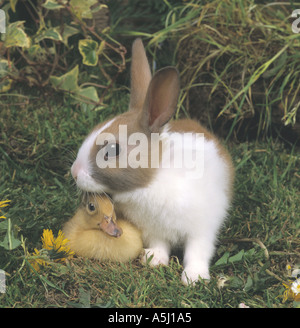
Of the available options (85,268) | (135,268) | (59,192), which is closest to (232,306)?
(135,268)

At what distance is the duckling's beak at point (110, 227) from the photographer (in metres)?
2.71

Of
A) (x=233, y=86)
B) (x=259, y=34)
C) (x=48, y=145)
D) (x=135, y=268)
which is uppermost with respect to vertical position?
(x=259, y=34)

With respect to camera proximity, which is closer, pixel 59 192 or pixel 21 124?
pixel 59 192

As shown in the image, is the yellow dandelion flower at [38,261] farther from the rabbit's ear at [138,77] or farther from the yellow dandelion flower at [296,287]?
the yellow dandelion flower at [296,287]

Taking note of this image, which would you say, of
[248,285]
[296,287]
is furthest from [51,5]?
[296,287]

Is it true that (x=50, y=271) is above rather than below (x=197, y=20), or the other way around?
below

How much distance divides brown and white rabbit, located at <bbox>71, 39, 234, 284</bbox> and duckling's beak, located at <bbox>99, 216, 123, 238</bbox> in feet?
0.39

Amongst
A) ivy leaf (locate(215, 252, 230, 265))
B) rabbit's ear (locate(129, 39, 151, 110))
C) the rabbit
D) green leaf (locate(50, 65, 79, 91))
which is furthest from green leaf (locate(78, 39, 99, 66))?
ivy leaf (locate(215, 252, 230, 265))

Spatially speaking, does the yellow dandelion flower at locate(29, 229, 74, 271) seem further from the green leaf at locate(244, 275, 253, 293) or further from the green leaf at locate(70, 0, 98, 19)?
the green leaf at locate(70, 0, 98, 19)

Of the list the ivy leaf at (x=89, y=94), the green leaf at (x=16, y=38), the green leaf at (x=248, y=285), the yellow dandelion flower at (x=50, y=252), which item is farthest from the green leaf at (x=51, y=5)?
the green leaf at (x=248, y=285)

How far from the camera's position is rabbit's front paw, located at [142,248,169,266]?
9.54ft

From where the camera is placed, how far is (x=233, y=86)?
401 cm

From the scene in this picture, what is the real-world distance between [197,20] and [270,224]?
198cm

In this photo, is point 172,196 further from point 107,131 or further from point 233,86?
point 233,86
